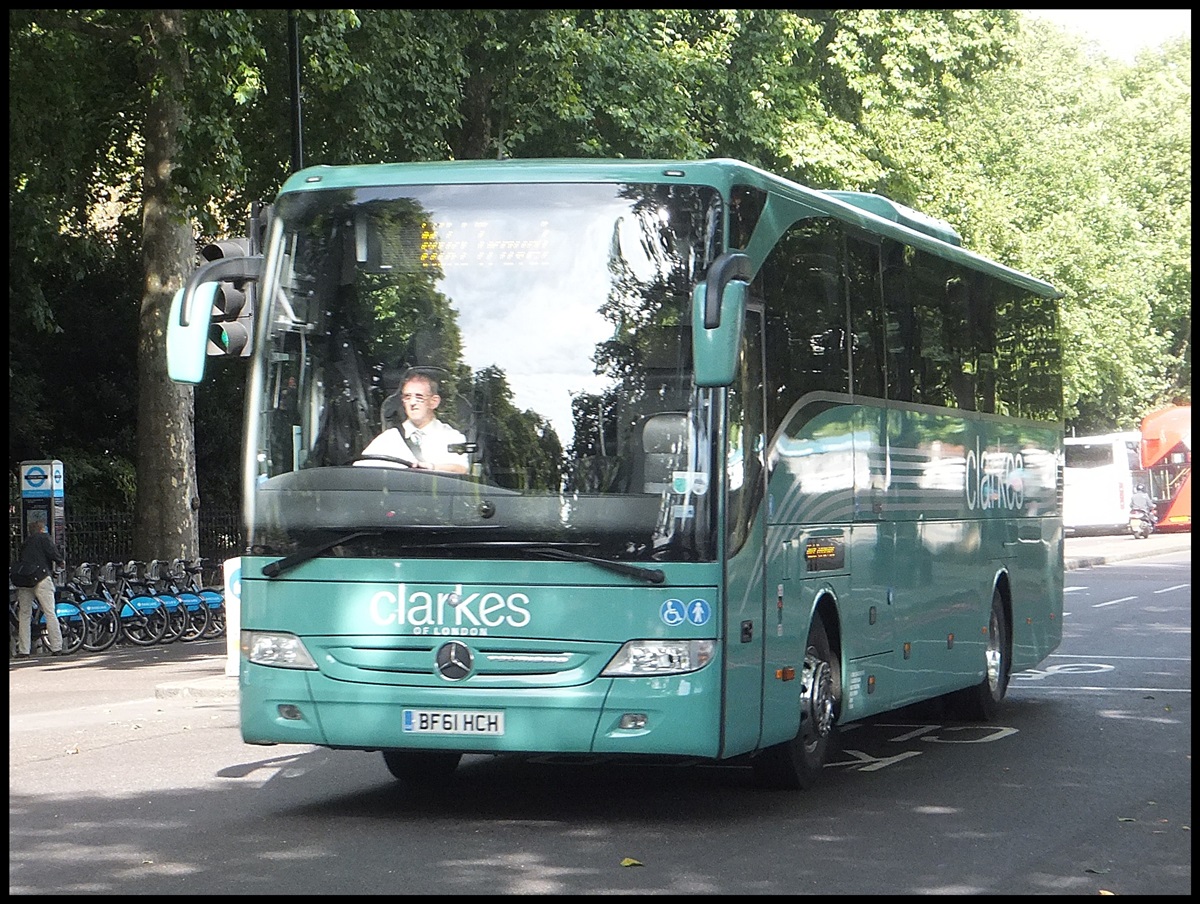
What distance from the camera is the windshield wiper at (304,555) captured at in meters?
9.61

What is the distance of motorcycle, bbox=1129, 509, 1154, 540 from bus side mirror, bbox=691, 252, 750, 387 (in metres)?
55.0

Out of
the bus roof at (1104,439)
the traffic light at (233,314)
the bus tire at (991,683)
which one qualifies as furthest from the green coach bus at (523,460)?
the bus roof at (1104,439)

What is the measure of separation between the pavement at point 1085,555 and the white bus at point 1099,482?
749mm

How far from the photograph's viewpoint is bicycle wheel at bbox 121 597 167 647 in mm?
24953

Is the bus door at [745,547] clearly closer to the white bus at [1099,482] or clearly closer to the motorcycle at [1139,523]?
the white bus at [1099,482]

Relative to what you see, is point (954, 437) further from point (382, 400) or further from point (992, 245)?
point (992, 245)

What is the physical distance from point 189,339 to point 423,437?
4.27ft

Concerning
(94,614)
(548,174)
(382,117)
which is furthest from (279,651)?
(382,117)

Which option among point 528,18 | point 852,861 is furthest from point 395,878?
point 528,18

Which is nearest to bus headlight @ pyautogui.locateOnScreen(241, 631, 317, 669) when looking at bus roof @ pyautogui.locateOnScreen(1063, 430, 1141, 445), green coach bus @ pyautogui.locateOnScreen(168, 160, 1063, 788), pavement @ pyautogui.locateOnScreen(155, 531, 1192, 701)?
green coach bus @ pyautogui.locateOnScreen(168, 160, 1063, 788)

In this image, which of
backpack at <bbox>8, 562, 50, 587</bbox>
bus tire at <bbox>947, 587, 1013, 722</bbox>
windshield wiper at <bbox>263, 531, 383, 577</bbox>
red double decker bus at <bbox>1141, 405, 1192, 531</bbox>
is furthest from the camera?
red double decker bus at <bbox>1141, 405, 1192, 531</bbox>

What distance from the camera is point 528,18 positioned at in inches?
1154

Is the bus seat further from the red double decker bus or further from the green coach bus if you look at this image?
the red double decker bus

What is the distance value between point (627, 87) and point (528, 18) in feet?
7.88
